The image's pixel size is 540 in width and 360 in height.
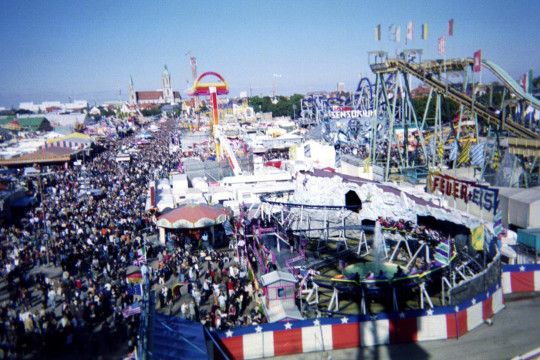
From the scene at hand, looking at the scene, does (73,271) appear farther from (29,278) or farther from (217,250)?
(217,250)

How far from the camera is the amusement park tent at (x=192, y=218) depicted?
1912 cm

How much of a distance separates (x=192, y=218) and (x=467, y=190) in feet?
37.0

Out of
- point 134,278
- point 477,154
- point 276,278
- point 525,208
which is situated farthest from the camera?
point 477,154

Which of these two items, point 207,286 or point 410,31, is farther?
point 410,31

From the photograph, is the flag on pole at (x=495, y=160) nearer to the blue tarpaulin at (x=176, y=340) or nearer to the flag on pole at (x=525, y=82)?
the flag on pole at (x=525, y=82)

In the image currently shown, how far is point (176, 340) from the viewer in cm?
919

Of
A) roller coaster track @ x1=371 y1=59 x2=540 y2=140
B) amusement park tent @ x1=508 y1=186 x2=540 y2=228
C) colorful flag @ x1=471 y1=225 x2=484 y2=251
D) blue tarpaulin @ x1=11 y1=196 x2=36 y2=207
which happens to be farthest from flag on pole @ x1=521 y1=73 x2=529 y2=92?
blue tarpaulin @ x1=11 y1=196 x2=36 y2=207

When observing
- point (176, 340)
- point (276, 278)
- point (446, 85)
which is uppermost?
point (446, 85)

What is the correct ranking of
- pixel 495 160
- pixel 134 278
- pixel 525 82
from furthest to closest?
pixel 525 82, pixel 495 160, pixel 134 278

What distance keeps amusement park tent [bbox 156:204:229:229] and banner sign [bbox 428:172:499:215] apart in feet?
30.5

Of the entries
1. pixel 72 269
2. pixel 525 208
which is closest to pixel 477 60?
pixel 525 208

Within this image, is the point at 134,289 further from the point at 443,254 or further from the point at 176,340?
the point at 443,254

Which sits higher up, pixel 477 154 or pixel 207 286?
pixel 477 154

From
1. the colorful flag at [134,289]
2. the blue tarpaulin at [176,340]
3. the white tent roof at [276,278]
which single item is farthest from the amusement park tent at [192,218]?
the blue tarpaulin at [176,340]
